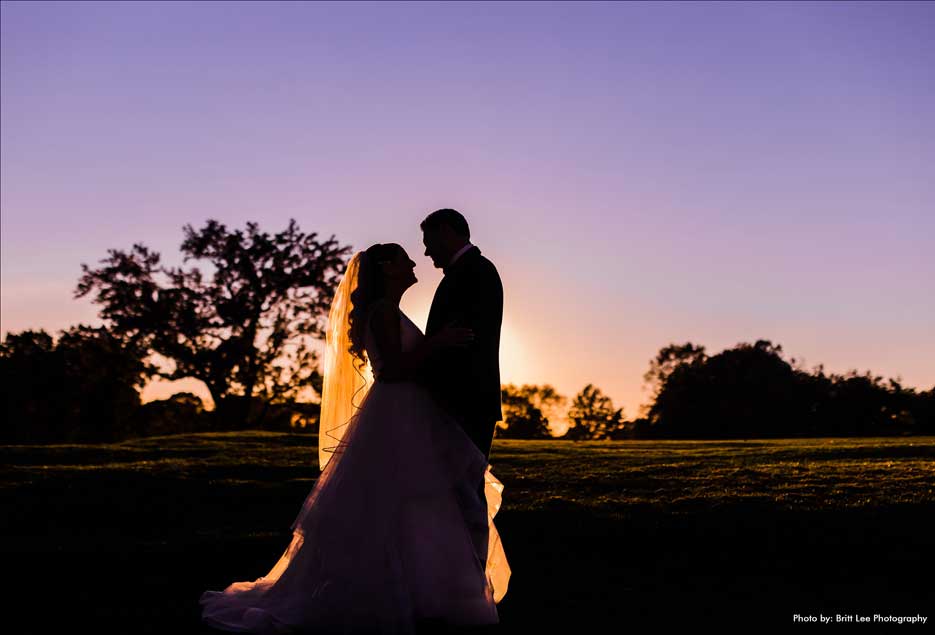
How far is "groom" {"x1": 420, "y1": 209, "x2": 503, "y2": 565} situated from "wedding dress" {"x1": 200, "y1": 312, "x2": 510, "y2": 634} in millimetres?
166

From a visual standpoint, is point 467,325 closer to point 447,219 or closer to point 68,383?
point 447,219

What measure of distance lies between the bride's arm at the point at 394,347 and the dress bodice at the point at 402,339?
48 mm

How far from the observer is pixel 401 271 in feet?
28.4

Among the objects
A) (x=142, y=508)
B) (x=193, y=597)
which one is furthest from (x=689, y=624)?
(x=142, y=508)

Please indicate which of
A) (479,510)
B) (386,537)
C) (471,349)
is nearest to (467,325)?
(471,349)

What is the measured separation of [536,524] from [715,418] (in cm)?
4454

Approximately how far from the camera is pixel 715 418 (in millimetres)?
57375

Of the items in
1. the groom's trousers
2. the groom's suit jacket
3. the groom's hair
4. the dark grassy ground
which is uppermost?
the groom's hair

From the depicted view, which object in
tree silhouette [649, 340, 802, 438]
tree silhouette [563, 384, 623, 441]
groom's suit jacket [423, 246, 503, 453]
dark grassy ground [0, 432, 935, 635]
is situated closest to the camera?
groom's suit jacket [423, 246, 503, 453]

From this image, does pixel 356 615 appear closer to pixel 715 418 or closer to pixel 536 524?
pixel 536 524

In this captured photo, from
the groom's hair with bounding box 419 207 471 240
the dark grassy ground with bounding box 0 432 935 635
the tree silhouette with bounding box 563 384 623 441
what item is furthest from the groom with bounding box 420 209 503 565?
the tree silhouette with bounding box 563 384 623 441

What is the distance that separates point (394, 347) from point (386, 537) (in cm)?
170

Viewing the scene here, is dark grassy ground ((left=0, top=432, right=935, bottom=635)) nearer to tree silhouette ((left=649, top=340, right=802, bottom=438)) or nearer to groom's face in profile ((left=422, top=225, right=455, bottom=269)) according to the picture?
Result: groom's face in profile ((left=422, top=225, right=455, bottom=269))

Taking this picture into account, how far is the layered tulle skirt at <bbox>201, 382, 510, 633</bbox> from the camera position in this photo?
8.13 m
